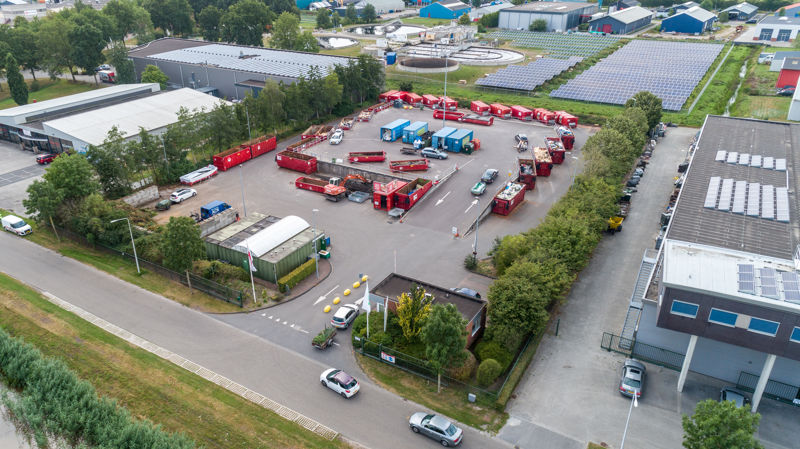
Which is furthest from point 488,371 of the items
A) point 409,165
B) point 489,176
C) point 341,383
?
point 409,165

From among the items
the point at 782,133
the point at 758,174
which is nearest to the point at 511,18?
the point at 782,133

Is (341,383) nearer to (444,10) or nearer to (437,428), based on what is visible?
(437,428)

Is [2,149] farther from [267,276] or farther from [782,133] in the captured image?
[782,133]

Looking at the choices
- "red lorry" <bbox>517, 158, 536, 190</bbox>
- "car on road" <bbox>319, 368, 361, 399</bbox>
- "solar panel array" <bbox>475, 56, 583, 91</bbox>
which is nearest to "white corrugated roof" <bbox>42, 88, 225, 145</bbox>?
"red lorry" <bbox>517, 158, 536, 190</bbox>

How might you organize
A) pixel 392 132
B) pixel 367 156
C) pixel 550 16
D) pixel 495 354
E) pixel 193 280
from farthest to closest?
pixel 550 16 → pixel 392 132 → pixel 367 156 → pixel 193 280 → pixel 495 354

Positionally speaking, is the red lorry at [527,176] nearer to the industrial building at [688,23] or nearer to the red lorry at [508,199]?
the red lorry at [508,199]

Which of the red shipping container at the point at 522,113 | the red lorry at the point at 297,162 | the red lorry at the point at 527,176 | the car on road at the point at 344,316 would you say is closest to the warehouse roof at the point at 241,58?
the red lorry at the point at 297,162
